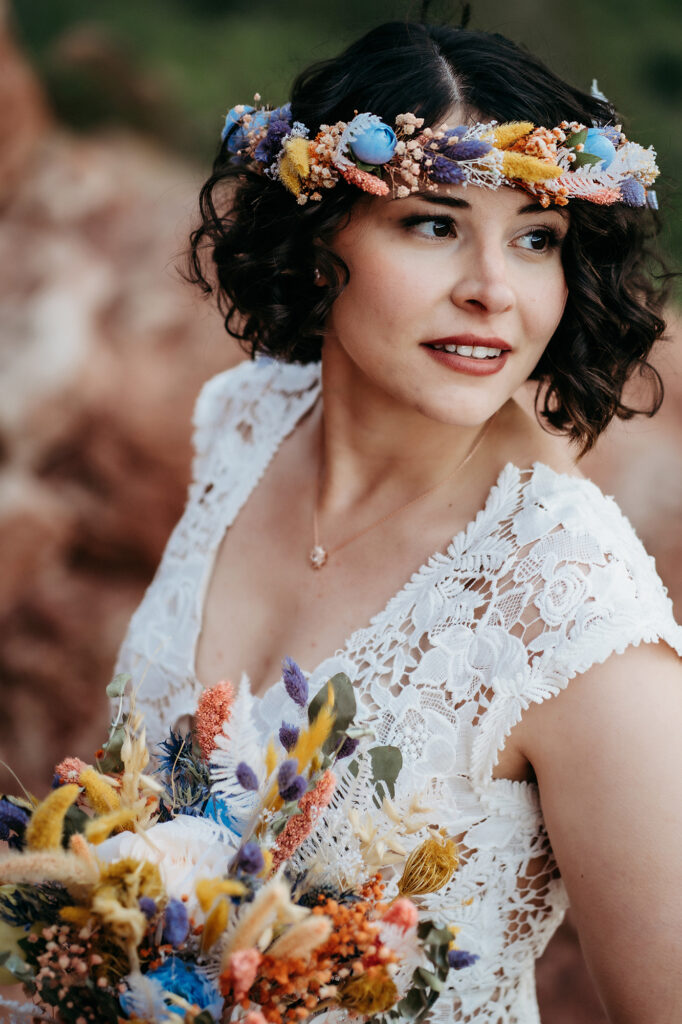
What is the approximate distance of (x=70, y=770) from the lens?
A: 1133mm

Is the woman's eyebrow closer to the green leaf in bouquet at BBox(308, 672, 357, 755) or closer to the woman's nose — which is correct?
the woman's nose

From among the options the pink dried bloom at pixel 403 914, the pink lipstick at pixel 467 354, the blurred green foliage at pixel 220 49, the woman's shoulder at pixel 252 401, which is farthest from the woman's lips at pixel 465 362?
the blurred green foliage at pixel 220 49

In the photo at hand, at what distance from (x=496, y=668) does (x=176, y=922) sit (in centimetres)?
65

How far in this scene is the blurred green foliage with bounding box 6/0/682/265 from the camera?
180 inches

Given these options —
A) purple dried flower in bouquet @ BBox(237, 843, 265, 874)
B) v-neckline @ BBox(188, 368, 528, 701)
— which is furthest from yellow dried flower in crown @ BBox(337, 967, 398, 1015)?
v-neckline @ BBox(188, 368, 528, 701)

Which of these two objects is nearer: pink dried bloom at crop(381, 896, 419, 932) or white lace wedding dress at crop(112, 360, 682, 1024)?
pink dried bloom at crop(381, 896, 419, 932)

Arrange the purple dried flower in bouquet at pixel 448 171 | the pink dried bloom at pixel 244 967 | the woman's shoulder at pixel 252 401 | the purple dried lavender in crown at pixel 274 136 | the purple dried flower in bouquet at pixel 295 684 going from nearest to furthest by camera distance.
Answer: the pink dried bloom at pixel 244 967
the purple dried flower in bouquet at pixel 295 684
the purple dried flower in bouquet at pixel 448 171
the purple dried lavender in crown at pixel 274 136
the woman's shoulder at pixel 252 401

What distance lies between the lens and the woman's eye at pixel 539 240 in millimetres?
1572

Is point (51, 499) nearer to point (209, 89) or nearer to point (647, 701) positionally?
point (209, 89)

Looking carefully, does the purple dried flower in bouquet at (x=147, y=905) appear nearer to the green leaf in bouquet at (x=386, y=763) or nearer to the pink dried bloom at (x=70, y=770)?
the pink dried bloom at (x=70, y=770)

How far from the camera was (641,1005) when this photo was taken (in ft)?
4.24

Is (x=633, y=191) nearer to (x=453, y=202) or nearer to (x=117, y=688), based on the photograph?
(x=453, y=202)

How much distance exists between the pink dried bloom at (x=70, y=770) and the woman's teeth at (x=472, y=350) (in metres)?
0.86

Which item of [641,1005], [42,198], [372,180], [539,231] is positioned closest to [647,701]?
[641,1005]
